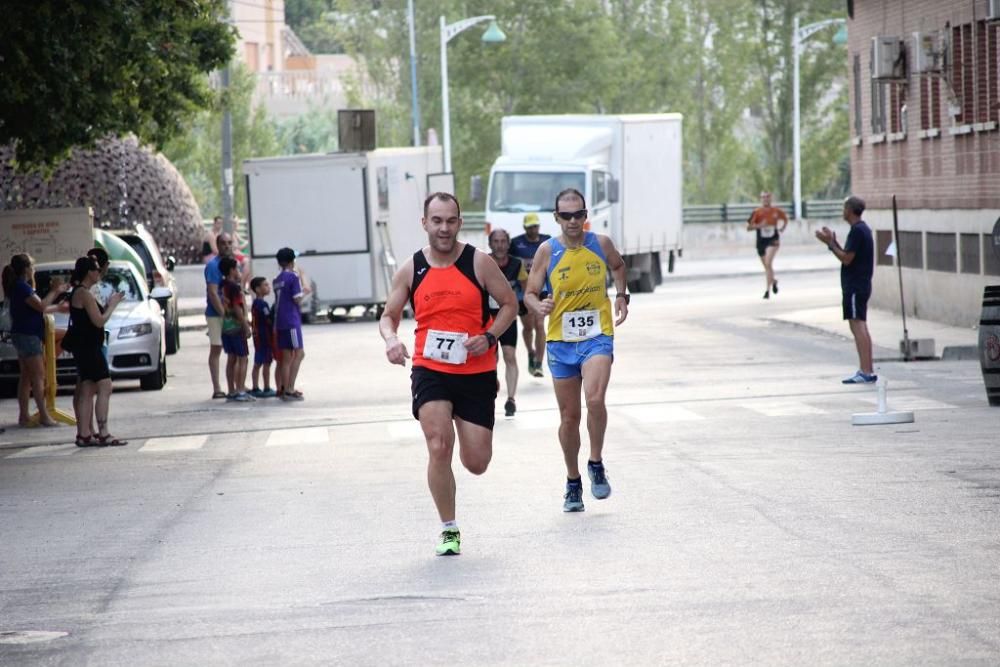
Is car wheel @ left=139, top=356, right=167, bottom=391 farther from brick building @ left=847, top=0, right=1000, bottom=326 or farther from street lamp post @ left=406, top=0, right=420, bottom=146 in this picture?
street lamp post @ left=406, top=0, right=420, bottom=146

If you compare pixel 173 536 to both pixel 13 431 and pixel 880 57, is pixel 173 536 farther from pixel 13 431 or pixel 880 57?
pixel 880 57

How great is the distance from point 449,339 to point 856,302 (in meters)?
10.7

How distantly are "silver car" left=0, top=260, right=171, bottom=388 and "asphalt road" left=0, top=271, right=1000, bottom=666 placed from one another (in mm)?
3817

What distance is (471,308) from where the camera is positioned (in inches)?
411

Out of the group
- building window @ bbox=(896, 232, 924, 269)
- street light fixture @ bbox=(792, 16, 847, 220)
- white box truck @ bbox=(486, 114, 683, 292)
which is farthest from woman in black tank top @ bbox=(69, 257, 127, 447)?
street light fixture @ bbox=(792, 16, 847, 220)

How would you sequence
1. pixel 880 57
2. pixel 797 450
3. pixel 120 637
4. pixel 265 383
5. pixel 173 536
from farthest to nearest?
pixel 880 57
pixel 265 383
pixel 797 450
pixel 173 536
pixel 120 637

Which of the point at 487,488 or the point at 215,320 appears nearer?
the point at 487,488

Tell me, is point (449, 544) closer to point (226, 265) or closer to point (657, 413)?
point (657, 413)

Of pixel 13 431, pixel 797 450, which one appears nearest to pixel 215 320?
pixel 13 431

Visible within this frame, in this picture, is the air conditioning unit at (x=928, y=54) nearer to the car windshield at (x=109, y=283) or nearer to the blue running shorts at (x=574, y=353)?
the car windshield at (x=109, y=283)

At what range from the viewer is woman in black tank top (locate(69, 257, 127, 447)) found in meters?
17.4

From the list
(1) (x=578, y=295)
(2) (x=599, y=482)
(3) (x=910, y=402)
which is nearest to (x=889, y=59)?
(3) (x=910, y=402)

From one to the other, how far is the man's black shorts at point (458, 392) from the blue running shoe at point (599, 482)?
173 cm

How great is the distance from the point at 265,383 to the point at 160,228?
24464mm
